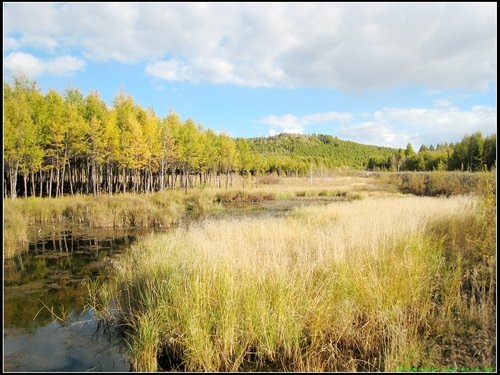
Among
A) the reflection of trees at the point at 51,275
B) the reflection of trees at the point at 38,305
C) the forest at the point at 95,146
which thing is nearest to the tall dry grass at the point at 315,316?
the reflection of trees at the point at 38,305

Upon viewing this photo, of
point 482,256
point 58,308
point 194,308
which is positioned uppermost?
point 482,256

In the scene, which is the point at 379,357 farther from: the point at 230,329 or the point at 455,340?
the point at 230,329

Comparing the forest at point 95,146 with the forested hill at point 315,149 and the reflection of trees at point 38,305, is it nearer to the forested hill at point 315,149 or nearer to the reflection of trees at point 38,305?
the reflection of trees at point 38,305

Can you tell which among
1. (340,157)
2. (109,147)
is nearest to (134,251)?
(109,147)

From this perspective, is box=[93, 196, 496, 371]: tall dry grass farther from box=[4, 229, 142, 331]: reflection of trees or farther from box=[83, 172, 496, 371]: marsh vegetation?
box=[4, 229, 142, 331]: reflection of trees

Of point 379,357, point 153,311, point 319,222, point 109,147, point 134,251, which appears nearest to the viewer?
point 379,357

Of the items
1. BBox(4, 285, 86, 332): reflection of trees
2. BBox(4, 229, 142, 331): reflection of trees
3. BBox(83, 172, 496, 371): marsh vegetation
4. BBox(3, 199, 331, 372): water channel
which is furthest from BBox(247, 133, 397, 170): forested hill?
BBox(83, 172, 496, 371): marsh vegetation

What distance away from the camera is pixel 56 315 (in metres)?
7.69

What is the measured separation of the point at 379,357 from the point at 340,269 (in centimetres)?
199

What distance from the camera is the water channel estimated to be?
229 inches

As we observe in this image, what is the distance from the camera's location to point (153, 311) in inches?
228

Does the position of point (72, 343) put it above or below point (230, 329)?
below

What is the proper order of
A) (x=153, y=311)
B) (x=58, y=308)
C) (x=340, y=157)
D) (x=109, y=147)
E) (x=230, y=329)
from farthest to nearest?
(x=340, y=157) → (x=109, y=147) → (x=58, y=308) → (x=153, y=311) → (x=230, y=329)

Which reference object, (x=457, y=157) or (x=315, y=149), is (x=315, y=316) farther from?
(x=315, y=149)
